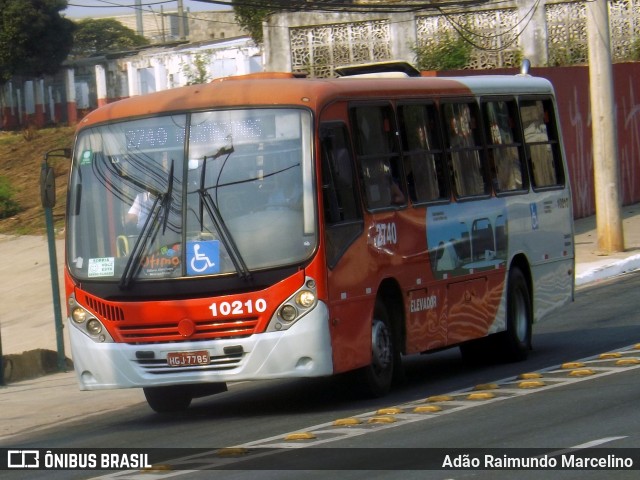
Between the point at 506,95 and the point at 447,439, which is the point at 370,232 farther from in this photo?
the point at 506,95

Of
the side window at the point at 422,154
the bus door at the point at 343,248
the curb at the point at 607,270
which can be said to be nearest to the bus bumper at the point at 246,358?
the bus door at the point at 343,248

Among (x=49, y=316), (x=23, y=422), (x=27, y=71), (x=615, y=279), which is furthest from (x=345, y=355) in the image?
(x=27, y=71)

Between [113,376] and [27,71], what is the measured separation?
134ft

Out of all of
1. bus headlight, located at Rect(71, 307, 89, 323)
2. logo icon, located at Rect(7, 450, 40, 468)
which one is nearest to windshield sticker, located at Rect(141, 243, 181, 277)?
bus headlight, located at Rect(71, 307, 89, 323)

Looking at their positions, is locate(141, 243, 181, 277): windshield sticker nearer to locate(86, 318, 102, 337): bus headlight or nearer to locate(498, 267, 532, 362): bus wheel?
locate(86, 318, 102, 337): bus headlight

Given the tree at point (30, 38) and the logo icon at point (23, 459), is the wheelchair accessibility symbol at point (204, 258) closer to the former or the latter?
the logo icon at point (23, 459)

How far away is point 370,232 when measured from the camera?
10.8 metres

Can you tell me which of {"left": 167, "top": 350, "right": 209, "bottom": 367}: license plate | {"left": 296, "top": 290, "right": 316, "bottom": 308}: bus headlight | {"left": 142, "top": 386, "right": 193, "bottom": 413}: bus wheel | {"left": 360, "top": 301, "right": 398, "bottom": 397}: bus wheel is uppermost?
{"left": 296, "top": 290, "right": 316, "bottom": 308}: bus headlight

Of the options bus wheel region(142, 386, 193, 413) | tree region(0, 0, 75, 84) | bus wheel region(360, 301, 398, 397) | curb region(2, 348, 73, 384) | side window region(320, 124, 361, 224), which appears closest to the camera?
side window region(320, 124, 361, 224)

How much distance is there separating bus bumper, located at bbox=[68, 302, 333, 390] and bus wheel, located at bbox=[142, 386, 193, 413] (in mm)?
969

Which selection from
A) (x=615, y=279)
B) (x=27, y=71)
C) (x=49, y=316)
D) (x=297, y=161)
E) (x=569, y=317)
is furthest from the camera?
(x=27, y=71)

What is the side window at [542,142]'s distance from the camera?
14250 millimetres

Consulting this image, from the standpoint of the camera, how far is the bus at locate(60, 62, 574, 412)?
1005cm

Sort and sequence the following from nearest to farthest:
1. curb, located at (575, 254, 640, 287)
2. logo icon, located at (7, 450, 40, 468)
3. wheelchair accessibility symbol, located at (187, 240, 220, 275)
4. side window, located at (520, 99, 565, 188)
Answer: logo icon, located at (7, 450, 40, 468)
wheelchair accessibility symbol, located at (187, 240, 220, 275)
side window, located at (520, 99, 565, 188)
curb, located at (575, 254, 640, 287)
